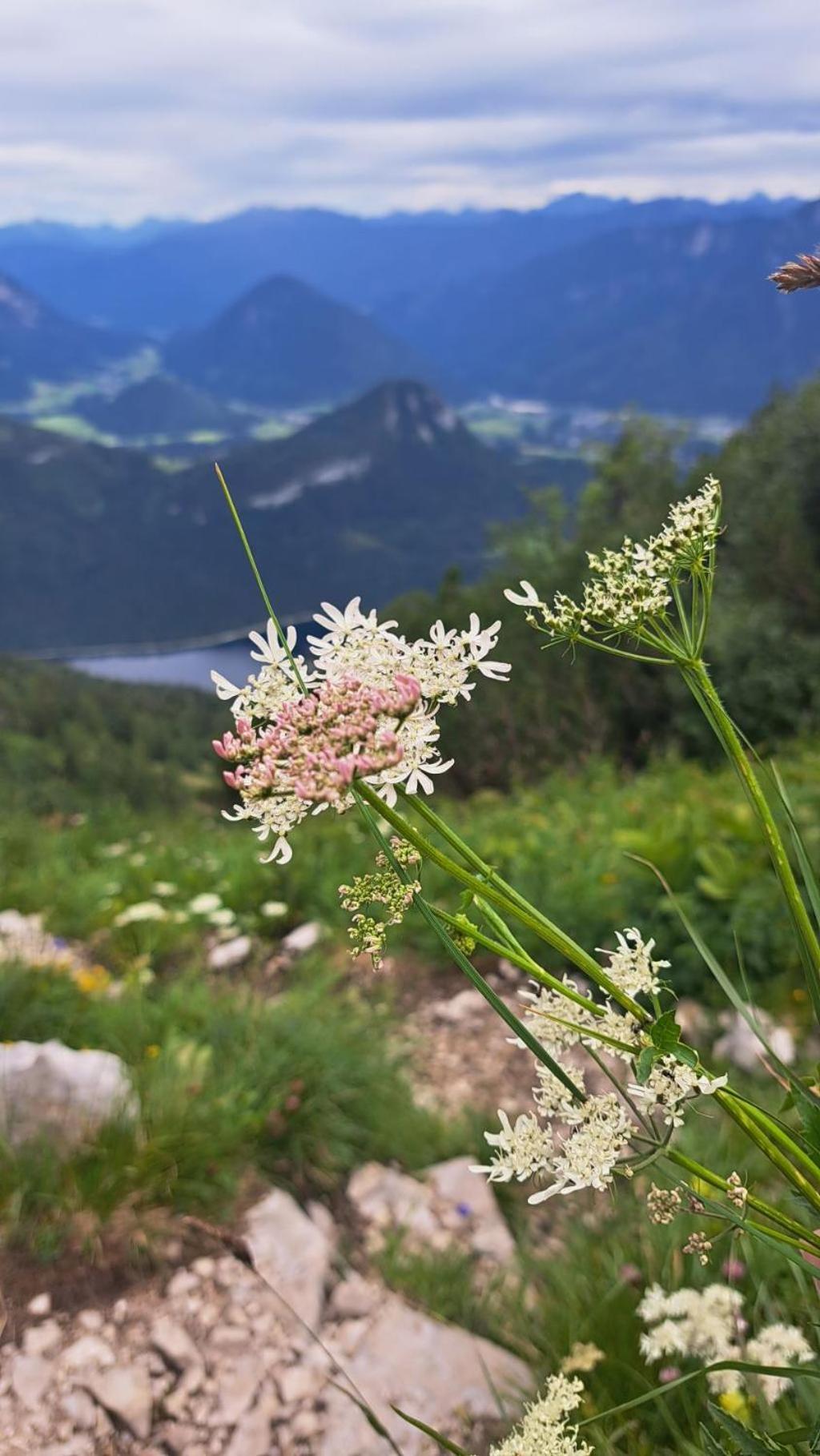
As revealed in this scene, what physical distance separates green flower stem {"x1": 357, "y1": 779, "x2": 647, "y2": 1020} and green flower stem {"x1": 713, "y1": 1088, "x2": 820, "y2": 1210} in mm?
147

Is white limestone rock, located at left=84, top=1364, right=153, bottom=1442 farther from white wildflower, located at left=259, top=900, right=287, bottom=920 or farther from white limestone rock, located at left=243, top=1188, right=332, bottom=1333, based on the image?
white wildflower, located at left=259, top=900, right=287, bottom=920

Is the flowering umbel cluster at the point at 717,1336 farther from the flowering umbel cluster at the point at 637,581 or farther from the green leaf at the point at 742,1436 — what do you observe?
the flowering umbel cluster at the point at 637,581

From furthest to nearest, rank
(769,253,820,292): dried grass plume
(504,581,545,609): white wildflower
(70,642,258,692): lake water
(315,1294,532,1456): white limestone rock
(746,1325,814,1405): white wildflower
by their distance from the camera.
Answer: (70,642,258,692): lake water → (315,1294,532,1456): white limestone rock → (746,1325,814,1405): white wildflower → (504,581,545,609): white wildflower → (769,253,820,292): dried grass plume

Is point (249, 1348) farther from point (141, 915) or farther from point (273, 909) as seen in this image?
point (273, 909)

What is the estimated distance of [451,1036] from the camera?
5820mm

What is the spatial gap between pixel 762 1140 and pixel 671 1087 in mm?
139

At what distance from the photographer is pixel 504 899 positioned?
1064 mm

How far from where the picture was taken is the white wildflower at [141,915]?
20.2ft

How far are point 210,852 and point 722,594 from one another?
30.9 meters

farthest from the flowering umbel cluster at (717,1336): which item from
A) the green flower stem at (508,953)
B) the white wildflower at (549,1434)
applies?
the green flower stem at (508,953)

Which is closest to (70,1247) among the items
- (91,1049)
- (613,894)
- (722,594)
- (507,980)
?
(91,1049)

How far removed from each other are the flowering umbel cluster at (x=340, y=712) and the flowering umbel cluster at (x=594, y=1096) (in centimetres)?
34

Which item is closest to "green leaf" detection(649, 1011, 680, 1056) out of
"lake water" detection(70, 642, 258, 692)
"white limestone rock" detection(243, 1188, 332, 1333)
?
"white limestone rock" detection(243, 1188, 332, 1333)

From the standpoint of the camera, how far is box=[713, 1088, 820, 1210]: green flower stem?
1.13 meters
